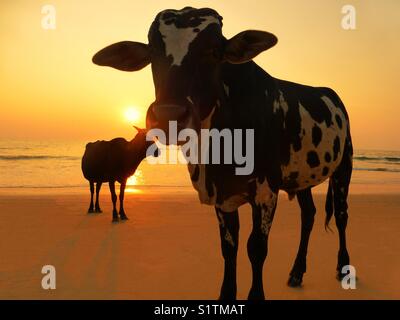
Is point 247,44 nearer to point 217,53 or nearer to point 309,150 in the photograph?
point 217,53

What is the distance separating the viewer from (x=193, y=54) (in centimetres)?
298

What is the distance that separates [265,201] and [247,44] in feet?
4.27

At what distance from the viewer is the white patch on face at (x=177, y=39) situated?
9.67ft

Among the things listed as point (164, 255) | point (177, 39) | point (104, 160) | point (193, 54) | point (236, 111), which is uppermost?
point (177, 39)

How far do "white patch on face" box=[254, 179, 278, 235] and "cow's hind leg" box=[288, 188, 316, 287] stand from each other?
1.56 m

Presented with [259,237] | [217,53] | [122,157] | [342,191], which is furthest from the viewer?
[122,157]

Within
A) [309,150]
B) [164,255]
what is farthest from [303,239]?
[164,255]

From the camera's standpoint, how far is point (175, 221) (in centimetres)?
948

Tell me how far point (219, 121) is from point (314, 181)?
5.29 ft

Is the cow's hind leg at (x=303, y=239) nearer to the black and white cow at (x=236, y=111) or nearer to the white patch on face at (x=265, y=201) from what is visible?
the black and white cow at (x=236, y=111)

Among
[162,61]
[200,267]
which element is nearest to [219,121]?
[162,61]

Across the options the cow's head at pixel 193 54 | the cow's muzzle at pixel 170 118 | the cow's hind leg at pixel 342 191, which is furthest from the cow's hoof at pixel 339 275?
the cow's muzzle at pixel 170 118

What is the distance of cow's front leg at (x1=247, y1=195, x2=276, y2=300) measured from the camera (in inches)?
144

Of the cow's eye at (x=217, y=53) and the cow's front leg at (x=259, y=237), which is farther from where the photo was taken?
the cow's front leg at (x=259, y=237)
